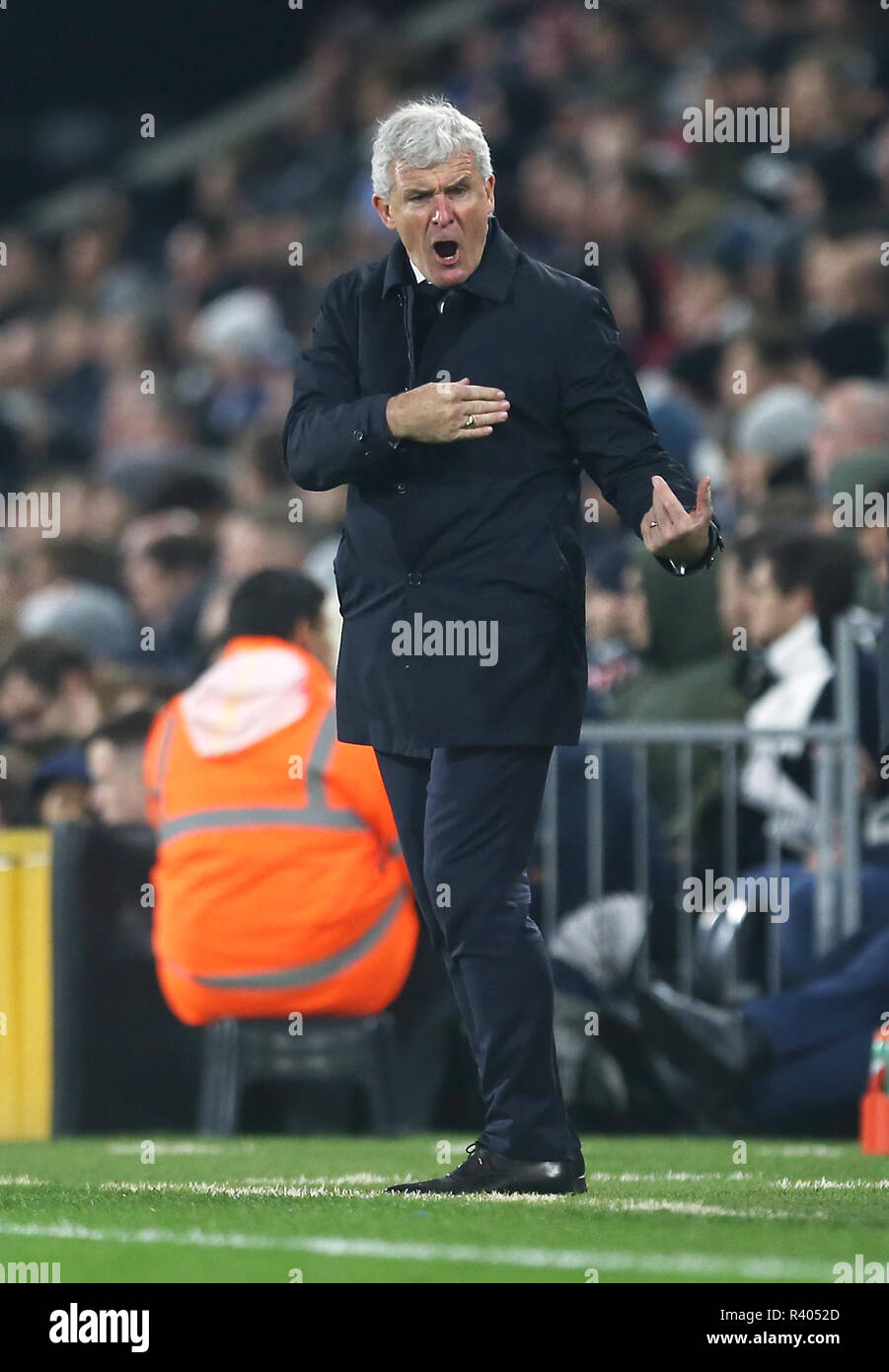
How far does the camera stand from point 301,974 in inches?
283

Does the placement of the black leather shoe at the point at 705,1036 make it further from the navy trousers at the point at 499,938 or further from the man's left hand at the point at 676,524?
the man's left hand at the point at 676,524

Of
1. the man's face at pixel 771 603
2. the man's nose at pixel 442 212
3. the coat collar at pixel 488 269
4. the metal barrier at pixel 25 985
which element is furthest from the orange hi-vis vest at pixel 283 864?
the man's nose at pixel 442 212

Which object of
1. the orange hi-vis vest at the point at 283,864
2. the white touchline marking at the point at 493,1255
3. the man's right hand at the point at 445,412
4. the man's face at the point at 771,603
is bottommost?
the white touchline marking at the point at 493,1255

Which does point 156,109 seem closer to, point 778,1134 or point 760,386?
point 760,386

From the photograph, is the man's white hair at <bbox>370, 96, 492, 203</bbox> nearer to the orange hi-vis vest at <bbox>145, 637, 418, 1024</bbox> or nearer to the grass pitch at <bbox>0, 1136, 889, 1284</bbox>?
the grass pitch at <bbox>0, 1136, 889, 1284</bbox>

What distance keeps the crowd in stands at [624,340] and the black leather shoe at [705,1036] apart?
0.60 m

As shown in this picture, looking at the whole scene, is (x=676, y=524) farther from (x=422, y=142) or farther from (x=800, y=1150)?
(x=800, y=1150)

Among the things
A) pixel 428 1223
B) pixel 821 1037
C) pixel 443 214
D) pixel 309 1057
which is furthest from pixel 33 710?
pixel 428 1223

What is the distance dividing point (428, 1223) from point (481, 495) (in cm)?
136

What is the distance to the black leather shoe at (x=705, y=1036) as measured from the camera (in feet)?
23.2

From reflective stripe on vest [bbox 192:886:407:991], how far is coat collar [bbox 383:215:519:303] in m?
2.67
